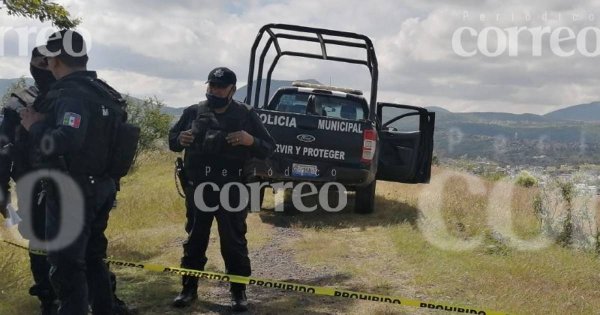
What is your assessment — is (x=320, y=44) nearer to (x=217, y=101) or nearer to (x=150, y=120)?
(x=217, y=101)

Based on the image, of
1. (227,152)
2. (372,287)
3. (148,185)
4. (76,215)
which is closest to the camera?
(76,215)

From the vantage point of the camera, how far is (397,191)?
12328 millimetres

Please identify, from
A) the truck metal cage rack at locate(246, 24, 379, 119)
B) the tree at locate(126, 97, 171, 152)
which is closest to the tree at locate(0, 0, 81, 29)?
the truck metal cage rack at locate(246, 24, 379, 119)

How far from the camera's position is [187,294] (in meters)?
4.70

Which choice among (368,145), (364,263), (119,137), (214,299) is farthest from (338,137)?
(119,137)

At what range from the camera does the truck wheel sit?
9219 millimetres

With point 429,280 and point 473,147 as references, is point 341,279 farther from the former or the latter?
point 473,147

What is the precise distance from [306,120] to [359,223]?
1.87 metres

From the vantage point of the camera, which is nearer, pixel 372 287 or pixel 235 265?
pixel 235 265

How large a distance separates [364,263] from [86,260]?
3498mm

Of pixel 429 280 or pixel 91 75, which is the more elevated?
pixel 91 75

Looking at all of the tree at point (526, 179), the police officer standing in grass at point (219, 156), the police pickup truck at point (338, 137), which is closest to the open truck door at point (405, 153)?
the police pickup truck at point (338, 137)

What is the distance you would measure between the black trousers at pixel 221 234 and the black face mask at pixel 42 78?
4.22 feet

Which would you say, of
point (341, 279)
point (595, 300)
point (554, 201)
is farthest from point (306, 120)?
point (595, 300)
